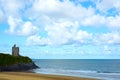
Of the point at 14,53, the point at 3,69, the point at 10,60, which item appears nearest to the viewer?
the point at 3,69

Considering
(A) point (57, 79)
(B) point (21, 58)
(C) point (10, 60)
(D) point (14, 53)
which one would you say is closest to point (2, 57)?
(C) point (10, 60)

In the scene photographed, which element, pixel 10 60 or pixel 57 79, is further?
pixel 10 60

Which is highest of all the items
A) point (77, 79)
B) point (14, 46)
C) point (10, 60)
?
point (14, 46)

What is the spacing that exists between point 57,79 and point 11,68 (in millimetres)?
49741

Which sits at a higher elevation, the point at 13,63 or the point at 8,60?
the point at 8,60

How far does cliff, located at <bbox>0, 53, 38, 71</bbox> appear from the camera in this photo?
358 ft

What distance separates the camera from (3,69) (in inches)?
4193

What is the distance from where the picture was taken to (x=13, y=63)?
115438 mm

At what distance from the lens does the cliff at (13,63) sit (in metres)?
109

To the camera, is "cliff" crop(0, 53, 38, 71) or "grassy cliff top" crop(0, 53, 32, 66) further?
"grassy cliff top" crop(0, 53, 32, 66)

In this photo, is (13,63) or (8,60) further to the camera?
(13,63)

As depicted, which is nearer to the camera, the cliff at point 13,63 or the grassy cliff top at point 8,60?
the cliff at point 13,63

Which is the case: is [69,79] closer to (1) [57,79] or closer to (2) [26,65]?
(1) [57,79]

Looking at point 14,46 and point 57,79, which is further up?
point 14,46
